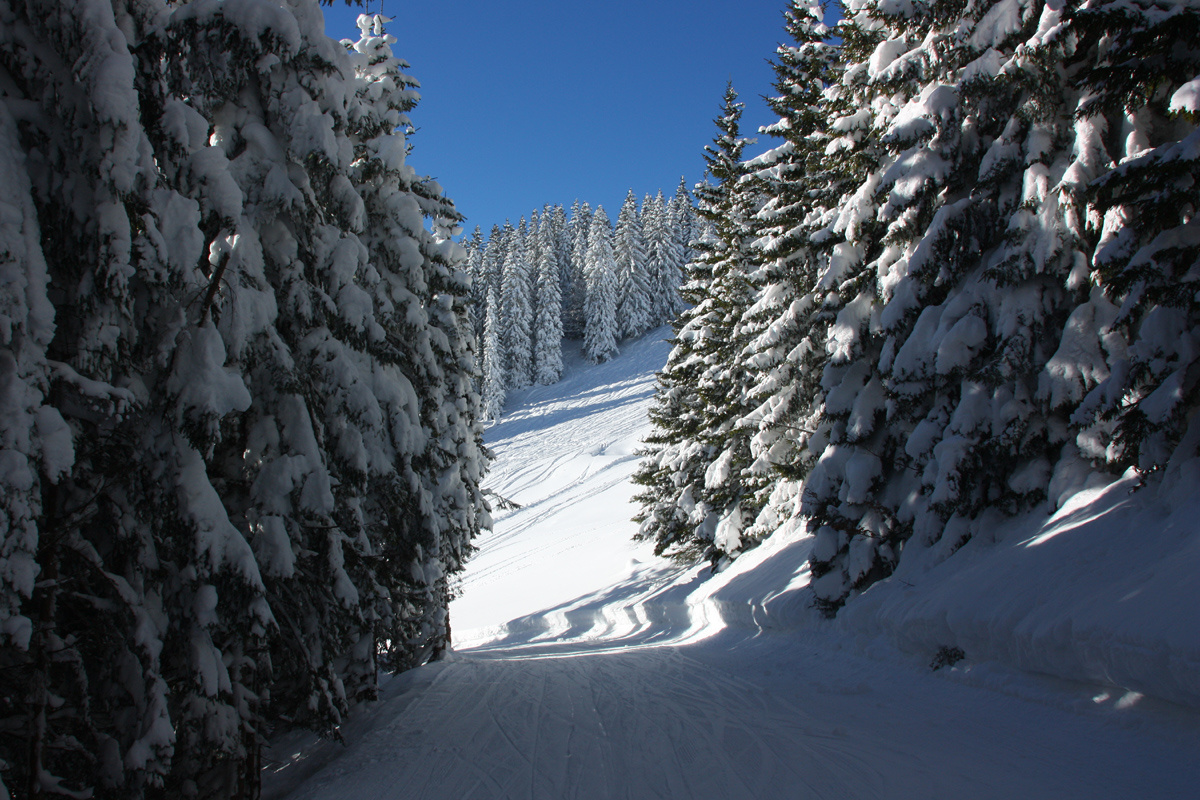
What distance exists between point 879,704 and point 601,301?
63.2 metres

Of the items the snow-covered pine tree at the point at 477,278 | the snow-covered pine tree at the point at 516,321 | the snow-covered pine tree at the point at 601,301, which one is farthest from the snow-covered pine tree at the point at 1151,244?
the snow-covered pine tree at the point at 477,278

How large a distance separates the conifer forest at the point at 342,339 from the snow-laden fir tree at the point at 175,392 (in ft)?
0.09

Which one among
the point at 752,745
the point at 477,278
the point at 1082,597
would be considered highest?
the point at 477,278

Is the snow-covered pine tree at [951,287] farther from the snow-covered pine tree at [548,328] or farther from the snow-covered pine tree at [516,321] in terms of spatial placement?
the snow-covered pine tree at [516,321]

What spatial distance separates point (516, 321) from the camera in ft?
224

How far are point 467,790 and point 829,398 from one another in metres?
8.17

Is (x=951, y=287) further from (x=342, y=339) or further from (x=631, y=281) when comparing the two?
(x=631, y=281)

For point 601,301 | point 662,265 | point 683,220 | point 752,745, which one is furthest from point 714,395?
point 683,220

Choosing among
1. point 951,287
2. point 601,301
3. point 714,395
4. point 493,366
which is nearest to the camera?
point 951,287

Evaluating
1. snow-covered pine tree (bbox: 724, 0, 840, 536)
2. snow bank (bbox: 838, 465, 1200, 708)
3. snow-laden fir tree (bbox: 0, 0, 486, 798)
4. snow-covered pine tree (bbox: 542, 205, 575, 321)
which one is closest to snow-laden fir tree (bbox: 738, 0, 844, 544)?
snow-covered pine tree (bbox: 724, 0, 840, 536)

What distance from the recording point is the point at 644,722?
22.3 ft

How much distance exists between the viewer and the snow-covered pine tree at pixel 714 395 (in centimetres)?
1691

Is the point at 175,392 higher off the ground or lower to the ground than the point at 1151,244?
higher

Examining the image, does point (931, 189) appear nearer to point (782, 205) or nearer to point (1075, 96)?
point (1075, 96)
